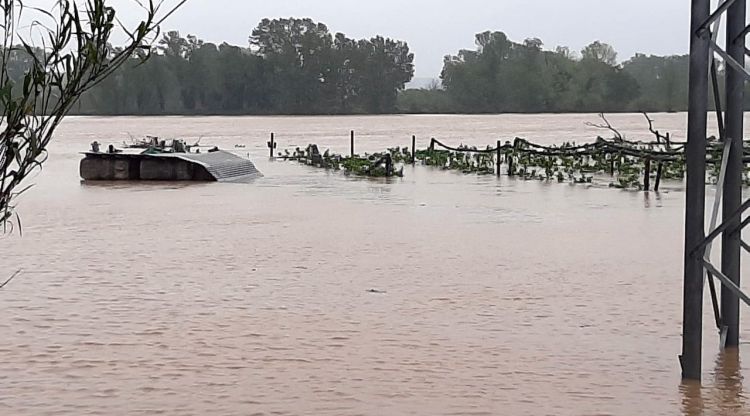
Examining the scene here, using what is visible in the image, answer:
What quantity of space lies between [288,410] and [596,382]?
6.51 ft

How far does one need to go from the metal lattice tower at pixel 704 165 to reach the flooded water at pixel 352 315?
1.91 feet

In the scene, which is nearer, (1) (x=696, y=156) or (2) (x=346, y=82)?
(1) (x=696, y=156)

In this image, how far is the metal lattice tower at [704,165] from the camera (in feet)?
20.3

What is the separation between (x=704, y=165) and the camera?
6234 millimetres

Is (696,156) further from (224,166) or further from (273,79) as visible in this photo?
(273,79)

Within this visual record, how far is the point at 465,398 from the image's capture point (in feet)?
22.6

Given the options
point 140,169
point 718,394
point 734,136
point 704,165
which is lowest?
point 718,394

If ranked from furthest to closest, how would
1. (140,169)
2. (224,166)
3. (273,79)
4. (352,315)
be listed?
1. (273,79)
2. (224,166)
3. (140,169)
4. (352,315)

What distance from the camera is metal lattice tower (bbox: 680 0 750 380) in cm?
618

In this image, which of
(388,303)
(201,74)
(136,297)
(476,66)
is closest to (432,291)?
(388,303)

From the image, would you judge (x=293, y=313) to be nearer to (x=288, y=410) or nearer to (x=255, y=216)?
(x=288, y=410)

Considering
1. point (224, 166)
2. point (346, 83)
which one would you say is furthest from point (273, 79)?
point (224, 166)

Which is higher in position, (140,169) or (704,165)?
(704,165)

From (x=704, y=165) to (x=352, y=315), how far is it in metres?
4.06
